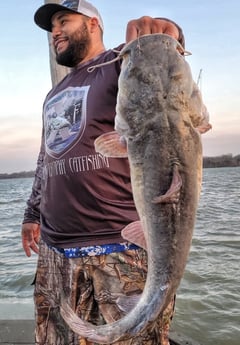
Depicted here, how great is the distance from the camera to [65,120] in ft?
8.02

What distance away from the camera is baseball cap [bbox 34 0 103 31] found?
8.75 feet

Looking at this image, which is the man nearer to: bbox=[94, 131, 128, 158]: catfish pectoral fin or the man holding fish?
the man holding fish

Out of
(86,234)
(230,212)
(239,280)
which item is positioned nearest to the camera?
(86,234)

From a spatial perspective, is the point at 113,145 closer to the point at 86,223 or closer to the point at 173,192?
the point at 173,192

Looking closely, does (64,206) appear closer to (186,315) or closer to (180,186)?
(180,186)

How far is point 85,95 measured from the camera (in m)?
2.37

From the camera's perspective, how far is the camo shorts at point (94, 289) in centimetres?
223

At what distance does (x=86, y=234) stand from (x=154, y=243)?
70 centimetres

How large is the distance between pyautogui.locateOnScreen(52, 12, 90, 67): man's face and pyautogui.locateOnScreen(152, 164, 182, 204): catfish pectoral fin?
140 centimetres

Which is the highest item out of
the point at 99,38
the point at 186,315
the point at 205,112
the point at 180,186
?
the point at 99,38

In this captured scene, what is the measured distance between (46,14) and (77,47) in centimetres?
34

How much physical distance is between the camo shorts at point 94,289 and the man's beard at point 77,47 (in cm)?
120

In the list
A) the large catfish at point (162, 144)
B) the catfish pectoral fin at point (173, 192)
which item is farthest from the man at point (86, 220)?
the catfish pectoral fin at point (173, 192)

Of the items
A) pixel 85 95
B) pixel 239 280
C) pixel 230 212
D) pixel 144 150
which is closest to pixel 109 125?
pixel 85 95
